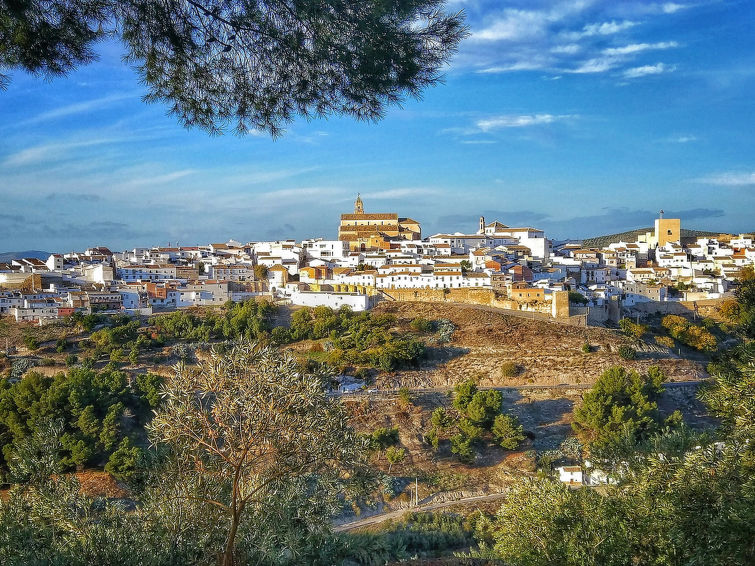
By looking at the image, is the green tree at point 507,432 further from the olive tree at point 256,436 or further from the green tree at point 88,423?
the olive tree at point 256,436

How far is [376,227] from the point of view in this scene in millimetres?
54438

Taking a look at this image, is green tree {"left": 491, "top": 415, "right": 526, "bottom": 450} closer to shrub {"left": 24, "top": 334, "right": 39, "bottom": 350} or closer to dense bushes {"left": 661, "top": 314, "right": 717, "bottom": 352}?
dense bushes {"left": 661, "top": 314, "right": 717, "bottom": 352}

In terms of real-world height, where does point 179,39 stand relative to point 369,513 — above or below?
above

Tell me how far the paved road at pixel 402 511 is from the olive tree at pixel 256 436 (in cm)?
1101

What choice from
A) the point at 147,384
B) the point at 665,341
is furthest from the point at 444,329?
the point at 147,384

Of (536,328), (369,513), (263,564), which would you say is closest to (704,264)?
(536,328)

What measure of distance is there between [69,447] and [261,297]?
21.7m

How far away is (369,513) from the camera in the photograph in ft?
60.6

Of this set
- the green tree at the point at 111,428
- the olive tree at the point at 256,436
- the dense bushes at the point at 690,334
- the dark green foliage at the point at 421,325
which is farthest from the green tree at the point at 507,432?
the olive tree at the point at 256,436

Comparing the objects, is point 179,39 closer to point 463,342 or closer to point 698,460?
point 698,460

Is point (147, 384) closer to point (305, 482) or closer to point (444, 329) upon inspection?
point (444, 329)

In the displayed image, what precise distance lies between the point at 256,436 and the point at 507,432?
709 inches

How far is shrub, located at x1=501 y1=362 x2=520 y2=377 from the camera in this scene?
94.4ft

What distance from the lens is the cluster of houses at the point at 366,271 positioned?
1494 inches
